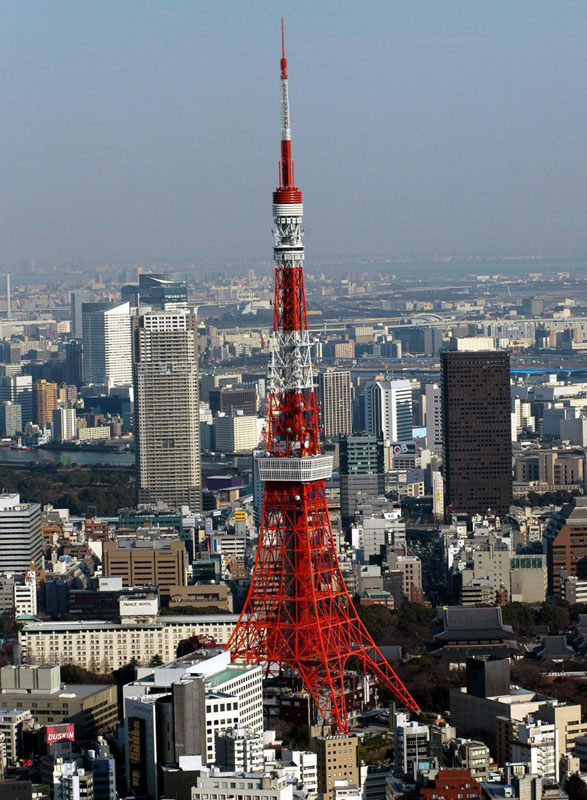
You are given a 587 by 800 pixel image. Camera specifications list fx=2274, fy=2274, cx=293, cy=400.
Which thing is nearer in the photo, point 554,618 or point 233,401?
point 554,618

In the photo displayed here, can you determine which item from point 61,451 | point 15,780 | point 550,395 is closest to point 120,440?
point 61,451

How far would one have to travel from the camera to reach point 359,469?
35.6m

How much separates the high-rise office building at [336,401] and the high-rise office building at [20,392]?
38.9ft

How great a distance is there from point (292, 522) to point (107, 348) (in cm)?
4553

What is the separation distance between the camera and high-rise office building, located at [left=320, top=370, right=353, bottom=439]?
A: 160 ft

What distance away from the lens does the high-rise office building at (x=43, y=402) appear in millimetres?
58594

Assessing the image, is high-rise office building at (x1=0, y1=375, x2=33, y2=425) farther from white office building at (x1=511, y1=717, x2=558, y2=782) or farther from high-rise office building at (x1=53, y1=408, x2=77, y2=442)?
white office building at (x1=511, y1=717, x2=558, y2=782)

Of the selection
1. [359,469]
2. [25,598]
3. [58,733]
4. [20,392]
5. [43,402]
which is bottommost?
[58,733]

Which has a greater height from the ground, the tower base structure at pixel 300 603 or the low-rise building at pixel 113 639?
the tower base structure at pixel 300 603

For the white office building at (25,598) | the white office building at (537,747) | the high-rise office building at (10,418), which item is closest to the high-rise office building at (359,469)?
the white office building at (25,598)

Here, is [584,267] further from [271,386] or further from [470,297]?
[271,386]

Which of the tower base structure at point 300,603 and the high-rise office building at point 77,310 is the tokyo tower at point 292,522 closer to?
the tower base structure at point 300,603

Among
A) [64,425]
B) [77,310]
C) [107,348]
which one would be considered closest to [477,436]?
[64,425]

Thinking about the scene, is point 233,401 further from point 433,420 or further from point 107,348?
point 107,348
